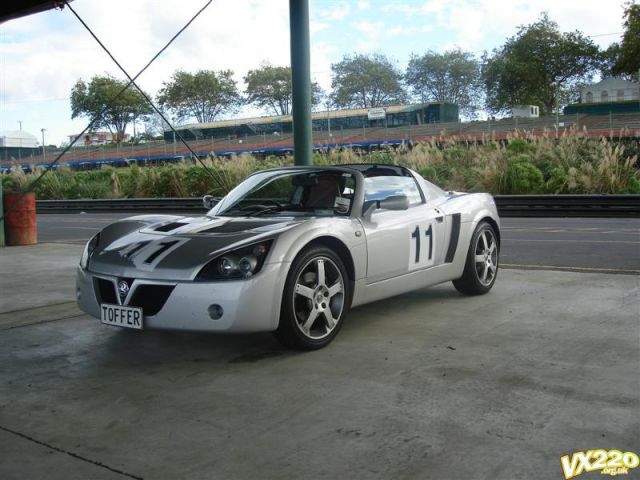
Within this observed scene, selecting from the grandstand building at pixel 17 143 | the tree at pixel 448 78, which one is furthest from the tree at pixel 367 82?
the grandstand building at pixel 17 143

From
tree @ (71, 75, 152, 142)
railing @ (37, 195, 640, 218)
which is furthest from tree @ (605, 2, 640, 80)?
tree @ (71, 75, 152, 142)

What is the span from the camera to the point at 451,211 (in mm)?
6141

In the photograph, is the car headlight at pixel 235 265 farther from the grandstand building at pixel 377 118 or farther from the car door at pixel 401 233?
the grandstand building at pixel 377 118

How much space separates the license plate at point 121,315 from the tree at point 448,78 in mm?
94932

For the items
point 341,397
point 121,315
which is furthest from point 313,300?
point 121,315

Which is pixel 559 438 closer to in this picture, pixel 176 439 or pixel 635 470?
pixel 635 470

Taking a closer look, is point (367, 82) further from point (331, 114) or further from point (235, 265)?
point (235, 265)

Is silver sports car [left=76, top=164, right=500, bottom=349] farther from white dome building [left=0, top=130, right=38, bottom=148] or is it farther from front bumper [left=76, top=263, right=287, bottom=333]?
white dome building [left=0, top=130, right=38, bottom=148]

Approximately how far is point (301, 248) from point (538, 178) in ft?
54.1

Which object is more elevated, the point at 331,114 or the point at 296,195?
the point at 331,114

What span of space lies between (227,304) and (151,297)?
539 millimetres

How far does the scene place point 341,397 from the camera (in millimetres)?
3766

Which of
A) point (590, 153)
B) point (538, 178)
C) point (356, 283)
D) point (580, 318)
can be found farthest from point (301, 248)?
point (590, 153)

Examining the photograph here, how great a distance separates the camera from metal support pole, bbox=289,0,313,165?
7.68 metres
